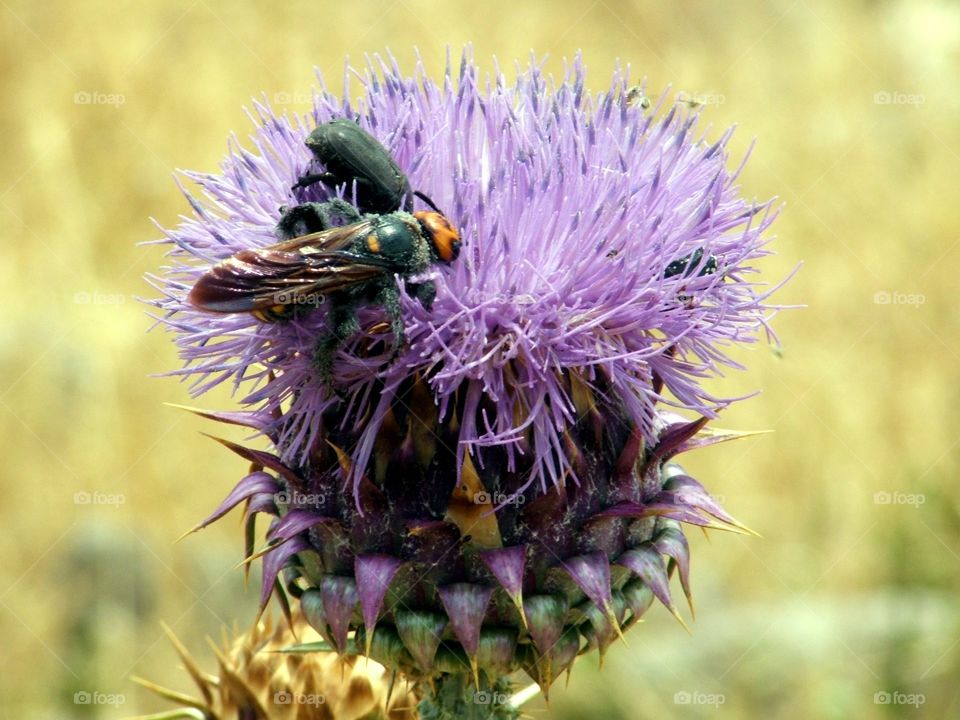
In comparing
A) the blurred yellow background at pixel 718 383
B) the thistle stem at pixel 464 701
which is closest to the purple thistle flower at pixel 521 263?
the thistle stem at pixel 464 701

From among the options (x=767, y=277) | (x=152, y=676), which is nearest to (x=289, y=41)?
(x=767, y=277)

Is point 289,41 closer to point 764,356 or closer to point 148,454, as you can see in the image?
point 148,454

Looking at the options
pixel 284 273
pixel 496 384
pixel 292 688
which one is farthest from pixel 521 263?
pixel 292 688

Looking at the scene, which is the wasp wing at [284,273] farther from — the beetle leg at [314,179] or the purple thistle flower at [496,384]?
the beetle leg at [314,179]

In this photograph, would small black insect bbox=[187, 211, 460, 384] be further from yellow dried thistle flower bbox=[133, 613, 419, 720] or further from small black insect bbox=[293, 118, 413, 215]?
yellow dried thistle flower bbox=[133, 613, 419, 720]

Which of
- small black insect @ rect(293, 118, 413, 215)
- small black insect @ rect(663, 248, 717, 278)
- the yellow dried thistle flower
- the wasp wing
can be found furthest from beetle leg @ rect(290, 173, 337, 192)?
the yellow dried thistle flower

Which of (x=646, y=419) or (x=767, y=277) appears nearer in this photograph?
(x=646, y=419)
